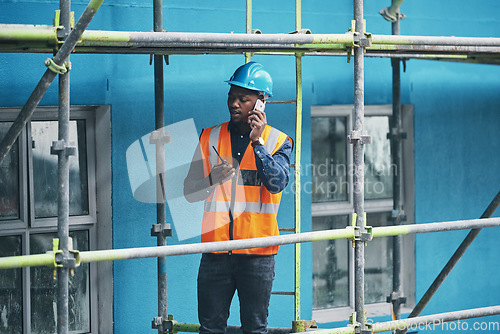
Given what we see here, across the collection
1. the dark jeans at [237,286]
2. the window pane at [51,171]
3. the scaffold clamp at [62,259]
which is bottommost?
the dark jeans at [237,286]

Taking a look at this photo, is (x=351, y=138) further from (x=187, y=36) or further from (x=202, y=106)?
(x=202, y=106)

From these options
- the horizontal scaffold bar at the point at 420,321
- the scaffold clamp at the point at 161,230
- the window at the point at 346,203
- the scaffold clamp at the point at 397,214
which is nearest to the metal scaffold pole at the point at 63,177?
the scaffold clamp at the point at 161,230

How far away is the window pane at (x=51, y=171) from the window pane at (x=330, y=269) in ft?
6.44

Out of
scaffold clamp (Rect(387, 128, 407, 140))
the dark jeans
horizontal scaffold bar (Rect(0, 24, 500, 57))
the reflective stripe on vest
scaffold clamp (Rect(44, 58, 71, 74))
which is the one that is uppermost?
horizontal scaffold bar (Rect(0, 24, 500, 57))

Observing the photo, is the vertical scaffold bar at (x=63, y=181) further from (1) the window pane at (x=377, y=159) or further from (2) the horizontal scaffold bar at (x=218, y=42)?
(1) the window pane at (x=377, y=159)

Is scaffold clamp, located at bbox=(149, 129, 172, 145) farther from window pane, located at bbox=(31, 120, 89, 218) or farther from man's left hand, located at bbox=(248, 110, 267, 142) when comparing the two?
man's left hand, located at bbox=(248, 110, 267, 142)

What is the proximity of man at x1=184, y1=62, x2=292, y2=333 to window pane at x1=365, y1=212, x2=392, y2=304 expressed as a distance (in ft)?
6.88

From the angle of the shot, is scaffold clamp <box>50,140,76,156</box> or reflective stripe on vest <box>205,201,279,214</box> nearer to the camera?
scaffold clamp <box>50,140,76,156</box>

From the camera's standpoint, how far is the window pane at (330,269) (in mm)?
6309

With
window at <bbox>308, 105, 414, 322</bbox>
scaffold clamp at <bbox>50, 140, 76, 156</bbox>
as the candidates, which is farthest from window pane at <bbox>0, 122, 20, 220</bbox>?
window at <bbox>308, 105, 414, 322</bbox>

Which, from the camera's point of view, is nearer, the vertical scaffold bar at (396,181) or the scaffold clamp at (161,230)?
the scaffold clamp at (161,230)

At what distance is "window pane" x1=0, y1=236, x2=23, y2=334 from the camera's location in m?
5.23

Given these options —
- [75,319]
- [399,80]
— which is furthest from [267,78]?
[75,319]

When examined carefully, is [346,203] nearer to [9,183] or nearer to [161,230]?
[161,230]
